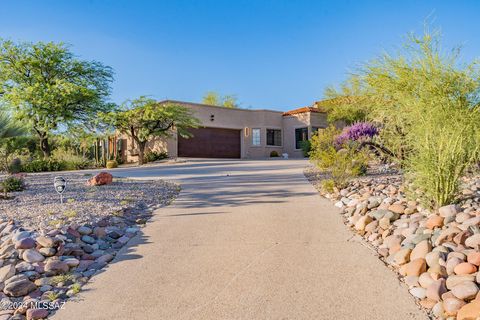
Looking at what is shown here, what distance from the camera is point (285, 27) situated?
17688 millimetres

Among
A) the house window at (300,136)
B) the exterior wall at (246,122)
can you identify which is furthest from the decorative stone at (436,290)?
the house window at (300,136)

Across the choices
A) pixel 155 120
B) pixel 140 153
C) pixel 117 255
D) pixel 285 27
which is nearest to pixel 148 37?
pixel 285 27

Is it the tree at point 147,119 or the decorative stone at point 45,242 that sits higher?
the tree at point 147,119

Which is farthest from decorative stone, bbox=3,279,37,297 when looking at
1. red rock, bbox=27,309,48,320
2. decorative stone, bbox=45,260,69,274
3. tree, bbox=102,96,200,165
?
tree, bbox=102,96,200,165

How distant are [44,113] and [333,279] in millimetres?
23413

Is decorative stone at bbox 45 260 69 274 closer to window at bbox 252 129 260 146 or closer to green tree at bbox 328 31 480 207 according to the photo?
green tree at bbox 328 31 480 207

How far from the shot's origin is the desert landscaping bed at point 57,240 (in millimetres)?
4066

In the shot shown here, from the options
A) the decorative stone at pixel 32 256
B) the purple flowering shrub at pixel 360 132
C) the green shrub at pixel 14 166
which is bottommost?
the decorative stone at pixel 32 256

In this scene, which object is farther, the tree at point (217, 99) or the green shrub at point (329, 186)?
the tree at point (217, 99)

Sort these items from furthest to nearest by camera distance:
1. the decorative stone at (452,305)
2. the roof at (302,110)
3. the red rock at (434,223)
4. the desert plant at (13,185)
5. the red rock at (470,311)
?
the roof at (302,110) < the desert plant at (13,185) < the red rock at (434,223) < the decorative stone at (452,305) < the red rock at (470,311)

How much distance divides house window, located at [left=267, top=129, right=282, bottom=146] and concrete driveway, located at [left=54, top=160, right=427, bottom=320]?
25.1m

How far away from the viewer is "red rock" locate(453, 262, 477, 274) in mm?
3783

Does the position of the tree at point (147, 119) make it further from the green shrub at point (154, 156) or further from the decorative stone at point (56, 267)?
the decorative stone at point (56, 267)

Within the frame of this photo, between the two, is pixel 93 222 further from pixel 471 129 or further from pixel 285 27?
pixel 285 27
